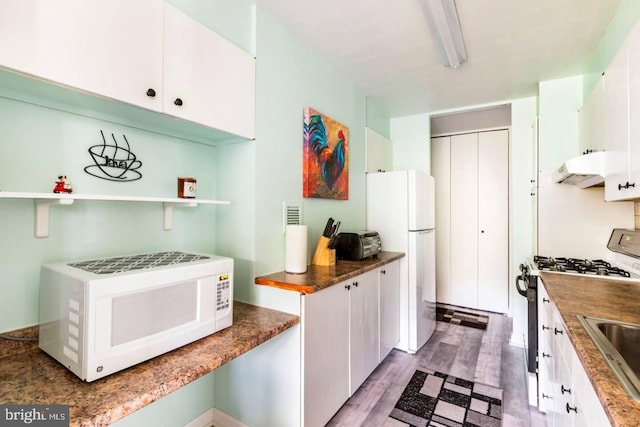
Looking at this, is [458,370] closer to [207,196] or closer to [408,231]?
[408,231]

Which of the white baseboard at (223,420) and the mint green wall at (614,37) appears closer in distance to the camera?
the mint green wall at (614,37)

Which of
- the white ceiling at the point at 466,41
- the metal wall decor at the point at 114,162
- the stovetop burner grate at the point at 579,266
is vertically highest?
the white ceiling at the point at 466,41

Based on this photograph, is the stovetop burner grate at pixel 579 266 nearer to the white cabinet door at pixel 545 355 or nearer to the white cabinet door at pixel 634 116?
the white cabinet door at pixel 545 355

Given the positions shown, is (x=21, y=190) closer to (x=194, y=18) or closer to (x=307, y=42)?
(x=194, y=18)

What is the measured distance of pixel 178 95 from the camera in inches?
54.9

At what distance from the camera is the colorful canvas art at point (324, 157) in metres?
2.19

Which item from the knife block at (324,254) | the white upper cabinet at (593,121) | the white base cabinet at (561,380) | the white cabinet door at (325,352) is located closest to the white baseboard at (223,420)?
the white cabinet door at (325,352)

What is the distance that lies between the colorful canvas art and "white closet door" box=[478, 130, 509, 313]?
7.75 feet

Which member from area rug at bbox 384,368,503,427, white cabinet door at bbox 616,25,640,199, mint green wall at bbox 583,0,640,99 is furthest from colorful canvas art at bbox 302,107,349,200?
mint green wall at bbox 583,0,640,99

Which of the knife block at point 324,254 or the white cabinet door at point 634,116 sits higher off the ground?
the white cabinet door at point 634,116

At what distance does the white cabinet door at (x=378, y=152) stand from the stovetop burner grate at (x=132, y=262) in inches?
86.4

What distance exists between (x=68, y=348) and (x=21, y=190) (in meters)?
0.65

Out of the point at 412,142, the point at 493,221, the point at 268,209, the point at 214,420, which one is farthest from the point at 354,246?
the point at 493,221

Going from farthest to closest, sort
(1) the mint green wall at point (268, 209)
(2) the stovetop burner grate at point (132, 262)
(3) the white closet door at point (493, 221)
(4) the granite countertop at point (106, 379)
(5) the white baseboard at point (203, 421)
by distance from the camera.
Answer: (3) the white closet door at point (493, 221)
(5) the white baseboard at point (203, 421)
(1) the mint green wall at point (268, 209)
(2) the stovetop burner grate at point (132, 262)
(4) the granite countertop at point (106, 379)
